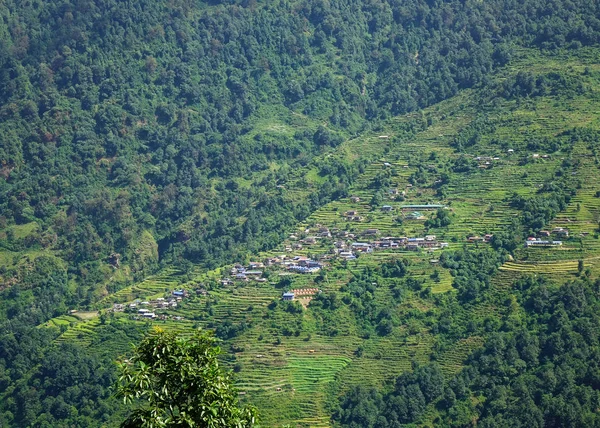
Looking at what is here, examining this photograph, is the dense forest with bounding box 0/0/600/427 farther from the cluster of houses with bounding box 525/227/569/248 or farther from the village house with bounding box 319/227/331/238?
the village house with bounding box 319/227/331/238

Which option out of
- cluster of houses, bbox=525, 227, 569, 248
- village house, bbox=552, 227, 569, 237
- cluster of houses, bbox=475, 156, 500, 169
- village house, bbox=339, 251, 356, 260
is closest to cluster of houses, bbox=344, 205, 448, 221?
village house, bbox=339, 251, 356, 260

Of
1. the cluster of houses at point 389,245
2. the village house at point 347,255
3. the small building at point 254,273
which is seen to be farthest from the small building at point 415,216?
the small building at point 254,273

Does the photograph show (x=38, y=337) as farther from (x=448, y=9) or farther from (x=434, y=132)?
(x=448, y=9)

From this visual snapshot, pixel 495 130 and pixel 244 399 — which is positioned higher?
pixel 495 130

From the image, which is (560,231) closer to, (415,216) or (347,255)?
(415,216)

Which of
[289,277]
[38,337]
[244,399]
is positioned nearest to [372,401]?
[244,399]

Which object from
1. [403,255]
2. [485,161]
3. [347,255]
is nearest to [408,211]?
[403,255]

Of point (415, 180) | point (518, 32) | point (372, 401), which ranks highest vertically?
point (518, 32)
